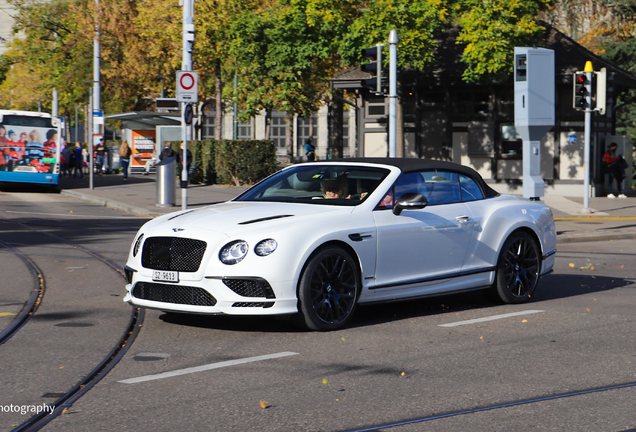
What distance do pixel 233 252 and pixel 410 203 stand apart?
5.44 ft

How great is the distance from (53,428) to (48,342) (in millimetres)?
2401

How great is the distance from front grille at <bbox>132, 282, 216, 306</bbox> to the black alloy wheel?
3.15 metres

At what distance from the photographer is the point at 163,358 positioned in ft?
20.7

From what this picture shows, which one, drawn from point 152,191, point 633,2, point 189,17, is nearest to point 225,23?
point 152,191

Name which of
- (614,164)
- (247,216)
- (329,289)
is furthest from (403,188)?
(614,164)

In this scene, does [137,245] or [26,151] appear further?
[26,151]

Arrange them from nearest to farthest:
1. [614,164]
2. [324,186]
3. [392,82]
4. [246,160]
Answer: [324,186]
[392,82]
[614,164]
[246,160]

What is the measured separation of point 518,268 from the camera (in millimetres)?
9062

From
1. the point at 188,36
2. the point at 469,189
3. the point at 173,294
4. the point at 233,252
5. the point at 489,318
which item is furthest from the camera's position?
the point at 188,36

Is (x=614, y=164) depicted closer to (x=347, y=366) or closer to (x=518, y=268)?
(x=518, y=268)

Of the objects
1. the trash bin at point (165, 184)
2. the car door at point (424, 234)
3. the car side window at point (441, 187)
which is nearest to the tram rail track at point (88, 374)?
the car door at point (424, 234)

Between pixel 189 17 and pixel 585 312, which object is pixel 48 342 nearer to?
pixel 585 312

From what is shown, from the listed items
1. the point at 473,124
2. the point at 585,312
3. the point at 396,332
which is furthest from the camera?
the point at 473,124

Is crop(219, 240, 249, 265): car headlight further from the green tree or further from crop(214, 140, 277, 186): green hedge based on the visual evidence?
crop(214, 140, 277, 186): green hedge
